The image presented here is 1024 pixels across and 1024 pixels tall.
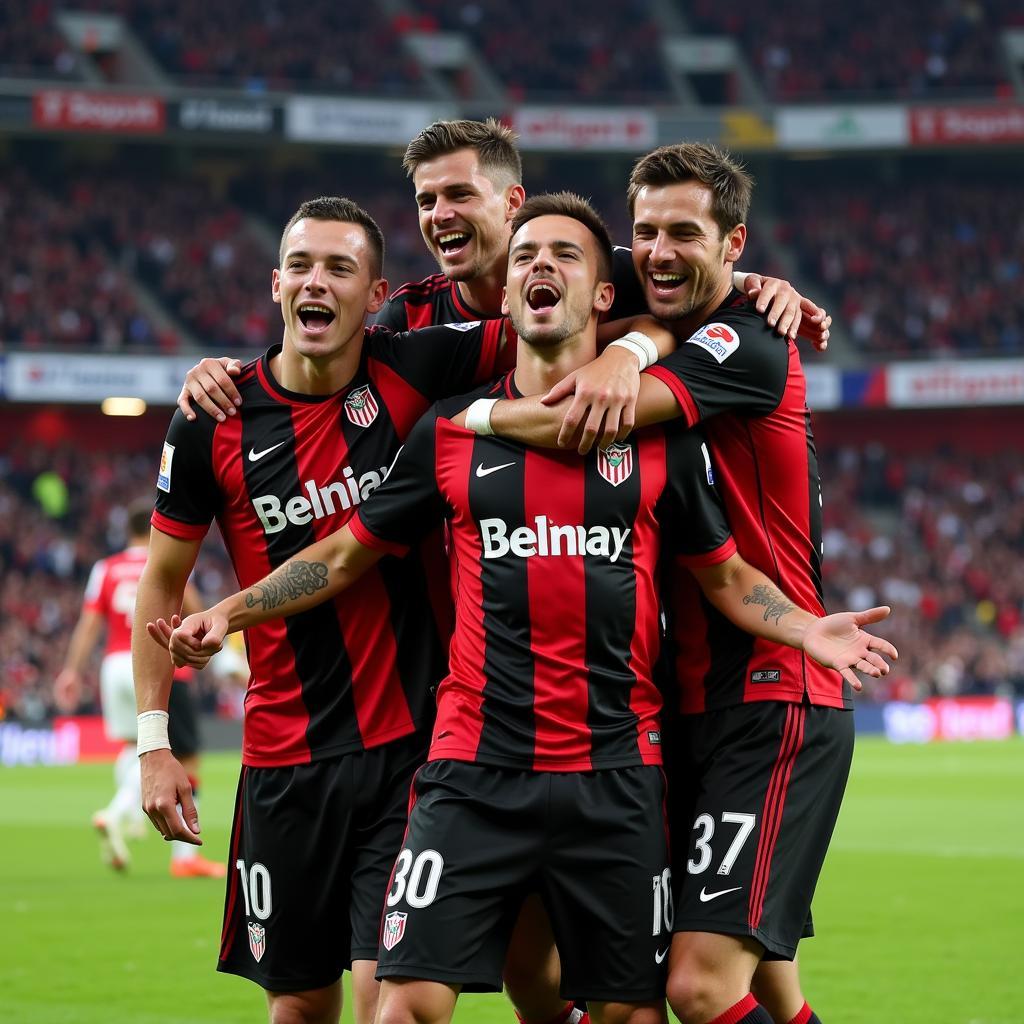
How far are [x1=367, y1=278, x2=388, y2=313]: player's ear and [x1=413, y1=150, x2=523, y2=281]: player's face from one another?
421 mm

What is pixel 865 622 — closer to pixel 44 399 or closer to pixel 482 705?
pixel 482 705

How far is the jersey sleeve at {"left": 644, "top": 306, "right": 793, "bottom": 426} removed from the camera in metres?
4.64

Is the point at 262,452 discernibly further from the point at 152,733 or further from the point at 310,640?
the point at 152,733

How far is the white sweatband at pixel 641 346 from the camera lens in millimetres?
4633

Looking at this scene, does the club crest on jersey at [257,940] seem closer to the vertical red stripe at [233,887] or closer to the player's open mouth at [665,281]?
the vertical red stripe at [233,887]

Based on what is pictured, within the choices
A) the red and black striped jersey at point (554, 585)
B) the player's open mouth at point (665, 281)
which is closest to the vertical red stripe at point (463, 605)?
the red and black striped jersey at point (554, 585)

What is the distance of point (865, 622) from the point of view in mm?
4578

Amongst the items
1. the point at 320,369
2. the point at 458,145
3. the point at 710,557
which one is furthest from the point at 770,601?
the point at 458,145

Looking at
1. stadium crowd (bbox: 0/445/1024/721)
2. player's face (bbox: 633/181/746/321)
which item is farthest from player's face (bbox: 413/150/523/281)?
stadium crowd (bbox: 0/445/1024/721)

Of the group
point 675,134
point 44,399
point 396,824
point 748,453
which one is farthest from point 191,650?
point 675,134

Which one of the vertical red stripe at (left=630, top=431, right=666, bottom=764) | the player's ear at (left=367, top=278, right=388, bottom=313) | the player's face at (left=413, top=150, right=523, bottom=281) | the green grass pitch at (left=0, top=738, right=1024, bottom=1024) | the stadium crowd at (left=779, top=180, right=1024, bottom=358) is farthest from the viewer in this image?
the stadium crowd at (left=779, top=180, right=1024, bottom=358)

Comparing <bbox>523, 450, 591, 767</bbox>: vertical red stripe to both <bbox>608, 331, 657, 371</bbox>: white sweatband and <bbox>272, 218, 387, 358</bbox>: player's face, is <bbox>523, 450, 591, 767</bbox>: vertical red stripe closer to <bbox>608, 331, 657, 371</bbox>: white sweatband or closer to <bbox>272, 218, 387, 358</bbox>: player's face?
<bbox>608, 331, 657, 371</bbox>: white sweatband

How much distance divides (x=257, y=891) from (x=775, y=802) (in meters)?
1.51

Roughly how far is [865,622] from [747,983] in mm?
979
